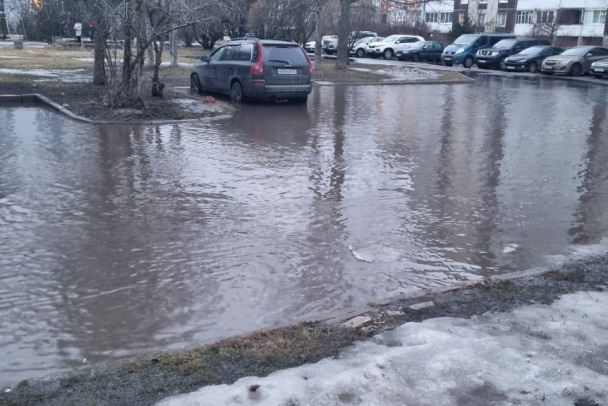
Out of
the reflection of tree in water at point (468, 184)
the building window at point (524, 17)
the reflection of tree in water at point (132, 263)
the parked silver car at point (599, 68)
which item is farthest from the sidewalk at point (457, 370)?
the building window at point (524, 17)

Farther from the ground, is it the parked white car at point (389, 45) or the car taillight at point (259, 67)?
the parked white car at point (389, 45)

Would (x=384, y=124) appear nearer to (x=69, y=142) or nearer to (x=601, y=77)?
(x=69, y=142)

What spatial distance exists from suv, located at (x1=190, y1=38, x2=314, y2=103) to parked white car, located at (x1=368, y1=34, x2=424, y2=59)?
2897 cm

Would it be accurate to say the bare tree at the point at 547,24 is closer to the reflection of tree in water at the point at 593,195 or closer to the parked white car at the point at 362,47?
the parked white car at the point at 362,47

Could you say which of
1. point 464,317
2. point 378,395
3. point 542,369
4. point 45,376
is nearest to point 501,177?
point 464,317

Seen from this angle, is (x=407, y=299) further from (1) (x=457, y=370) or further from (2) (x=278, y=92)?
(2) (x=278, y=92)

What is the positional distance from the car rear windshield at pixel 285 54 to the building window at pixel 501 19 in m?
51.3

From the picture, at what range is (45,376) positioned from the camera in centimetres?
442

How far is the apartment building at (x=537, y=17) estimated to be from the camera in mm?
54938

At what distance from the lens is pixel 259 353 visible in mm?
4645

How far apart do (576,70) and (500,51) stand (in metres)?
5.88

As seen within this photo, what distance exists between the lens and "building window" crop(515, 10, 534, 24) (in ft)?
199

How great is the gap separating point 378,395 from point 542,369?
1160 mm

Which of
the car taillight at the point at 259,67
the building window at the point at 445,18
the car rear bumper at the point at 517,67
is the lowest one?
the car rear bumper at the point at 517,67
